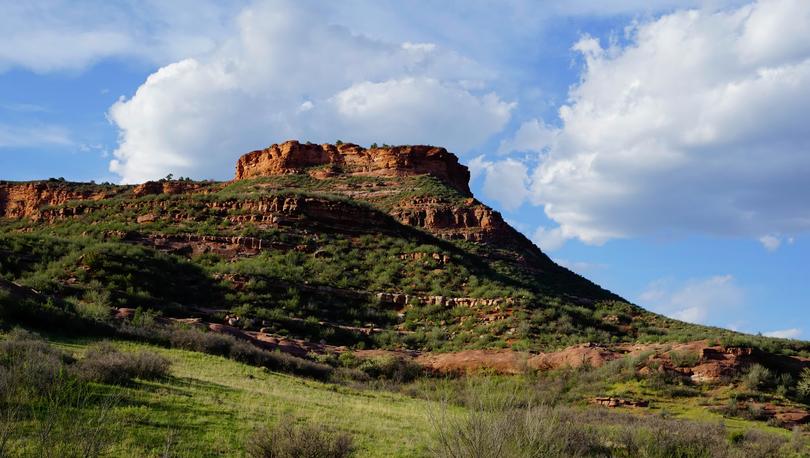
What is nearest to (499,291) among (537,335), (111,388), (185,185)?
(537,335)

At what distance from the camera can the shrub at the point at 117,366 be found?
1102cm

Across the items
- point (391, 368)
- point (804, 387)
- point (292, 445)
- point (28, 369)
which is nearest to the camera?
point (292, 445)

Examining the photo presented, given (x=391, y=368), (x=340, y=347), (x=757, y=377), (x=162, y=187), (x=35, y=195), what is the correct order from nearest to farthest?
1. (x=757, y=377)
2. (x=391, y=368)
3. (x=340, y=347)
4. (x=35, y=195)
5. (x=162, y=187)

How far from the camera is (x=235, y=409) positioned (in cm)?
1111

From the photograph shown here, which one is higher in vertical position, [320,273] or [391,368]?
[320,273]

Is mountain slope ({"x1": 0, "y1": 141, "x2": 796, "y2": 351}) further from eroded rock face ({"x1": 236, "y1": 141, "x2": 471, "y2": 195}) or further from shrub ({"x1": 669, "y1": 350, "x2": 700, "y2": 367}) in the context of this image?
eroded rock face ({"x1": 236, "y1": 141, "x2": 471, "y2": 195})

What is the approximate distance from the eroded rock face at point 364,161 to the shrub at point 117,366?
53.6 meters

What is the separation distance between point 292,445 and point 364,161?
62169 mm

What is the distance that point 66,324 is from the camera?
1691 cm

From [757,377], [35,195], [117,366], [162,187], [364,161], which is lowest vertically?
[117,366]

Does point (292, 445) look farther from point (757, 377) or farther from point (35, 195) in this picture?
point (35, 195)

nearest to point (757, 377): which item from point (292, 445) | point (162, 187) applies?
point (292, 445)

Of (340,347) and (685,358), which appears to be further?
(340,347)

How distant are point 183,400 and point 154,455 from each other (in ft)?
12.7
